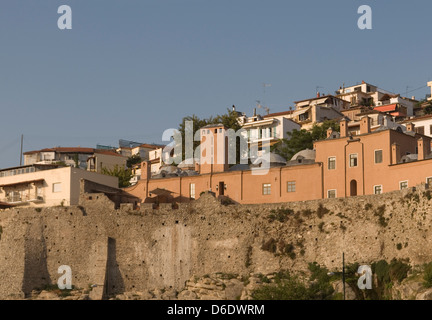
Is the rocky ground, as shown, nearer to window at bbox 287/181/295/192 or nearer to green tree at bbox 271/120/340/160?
window at bbox 287/181/295/192

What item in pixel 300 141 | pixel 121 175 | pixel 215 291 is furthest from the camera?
pixel 121 175

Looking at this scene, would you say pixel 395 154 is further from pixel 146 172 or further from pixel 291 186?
pixel 146 172

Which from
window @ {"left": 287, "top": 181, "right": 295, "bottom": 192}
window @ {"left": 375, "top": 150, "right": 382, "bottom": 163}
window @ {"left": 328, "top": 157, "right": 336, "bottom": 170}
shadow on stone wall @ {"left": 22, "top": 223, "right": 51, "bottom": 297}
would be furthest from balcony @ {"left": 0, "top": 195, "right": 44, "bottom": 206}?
window @ {"left": 375, "top": 150, "right": 382, "bottom": 163}

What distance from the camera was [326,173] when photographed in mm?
78812

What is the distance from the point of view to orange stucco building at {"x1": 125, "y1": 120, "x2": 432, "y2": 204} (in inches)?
2975

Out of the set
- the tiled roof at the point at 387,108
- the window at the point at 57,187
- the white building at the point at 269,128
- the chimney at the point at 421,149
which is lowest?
the window at the point at 57,187

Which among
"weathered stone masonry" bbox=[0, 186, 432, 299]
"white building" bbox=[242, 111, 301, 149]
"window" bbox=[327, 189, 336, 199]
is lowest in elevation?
"weathered stone masonry" bbox=[0, 186, 432, 299]

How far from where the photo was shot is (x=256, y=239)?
74312mm

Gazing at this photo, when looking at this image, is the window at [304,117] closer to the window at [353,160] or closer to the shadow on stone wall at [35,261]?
the window at [353,160]

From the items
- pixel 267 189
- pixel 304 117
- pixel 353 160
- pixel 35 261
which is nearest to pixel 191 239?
pixel 267 189

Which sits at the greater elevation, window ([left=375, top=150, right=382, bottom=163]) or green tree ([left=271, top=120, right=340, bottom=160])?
green tree ([left=271, top=120, right=340, bottom=160])

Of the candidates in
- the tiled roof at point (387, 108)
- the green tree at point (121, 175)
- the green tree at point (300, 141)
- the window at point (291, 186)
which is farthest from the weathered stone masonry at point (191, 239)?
the tiled roof at point (387, 108)

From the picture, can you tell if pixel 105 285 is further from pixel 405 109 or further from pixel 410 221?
pixel 405 109

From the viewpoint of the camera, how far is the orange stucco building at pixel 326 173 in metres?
75.6
